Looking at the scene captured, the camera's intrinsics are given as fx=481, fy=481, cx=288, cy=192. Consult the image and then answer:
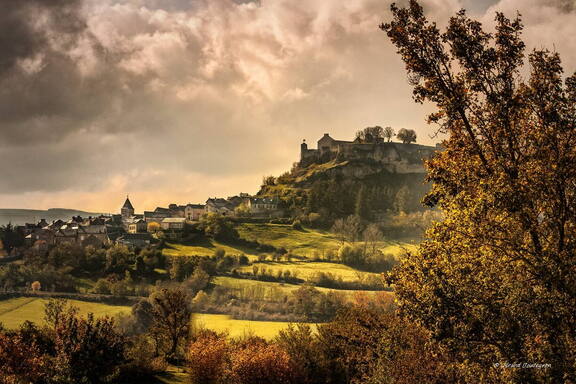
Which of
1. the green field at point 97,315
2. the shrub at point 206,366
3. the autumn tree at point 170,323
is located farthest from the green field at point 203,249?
the shrub at point 206,366

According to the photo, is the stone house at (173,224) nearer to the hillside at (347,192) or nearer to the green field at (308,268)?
the hillside at (347,192)

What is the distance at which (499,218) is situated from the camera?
12984 millimetres

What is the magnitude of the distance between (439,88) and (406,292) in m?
5.75

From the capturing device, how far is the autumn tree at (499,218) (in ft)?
38.3

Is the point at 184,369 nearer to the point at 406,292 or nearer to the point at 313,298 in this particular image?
the point at 406,292

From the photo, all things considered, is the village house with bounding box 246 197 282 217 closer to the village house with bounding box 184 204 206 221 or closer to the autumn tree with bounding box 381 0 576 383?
the village house with bounding box 184 204 206 221

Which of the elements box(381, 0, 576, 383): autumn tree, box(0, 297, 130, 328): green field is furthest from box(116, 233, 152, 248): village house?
box(381, 0, 576, 383): autumn tree

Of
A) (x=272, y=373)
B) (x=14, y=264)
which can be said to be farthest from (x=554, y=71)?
(x=14, y=264)

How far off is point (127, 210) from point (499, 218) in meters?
184

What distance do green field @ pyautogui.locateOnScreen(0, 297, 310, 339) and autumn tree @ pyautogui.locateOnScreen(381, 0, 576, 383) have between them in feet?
191

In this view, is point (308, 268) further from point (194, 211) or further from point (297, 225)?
point (194, 211)

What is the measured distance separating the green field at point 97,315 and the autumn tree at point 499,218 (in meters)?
58.2

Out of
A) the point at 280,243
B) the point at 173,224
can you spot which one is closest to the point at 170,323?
the point at 280,243

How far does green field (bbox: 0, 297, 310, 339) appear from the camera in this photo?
72.4 meters
